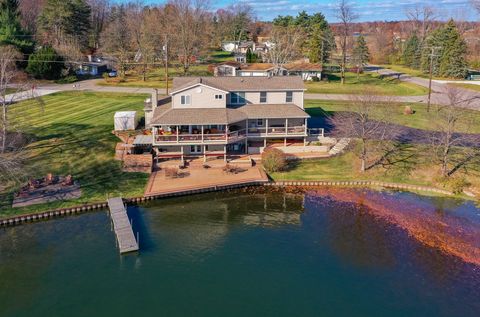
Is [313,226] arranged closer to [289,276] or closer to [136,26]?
[289,276]

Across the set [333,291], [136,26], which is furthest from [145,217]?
[136,26]

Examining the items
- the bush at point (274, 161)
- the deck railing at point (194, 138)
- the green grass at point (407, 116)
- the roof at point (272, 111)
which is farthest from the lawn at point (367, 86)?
the deck railing at point (194, 138)

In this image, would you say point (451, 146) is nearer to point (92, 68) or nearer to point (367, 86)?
point (367, 86)

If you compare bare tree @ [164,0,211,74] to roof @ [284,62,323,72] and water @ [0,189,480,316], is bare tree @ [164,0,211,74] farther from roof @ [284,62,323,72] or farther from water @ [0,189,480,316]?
water @ [0,189,480,316]

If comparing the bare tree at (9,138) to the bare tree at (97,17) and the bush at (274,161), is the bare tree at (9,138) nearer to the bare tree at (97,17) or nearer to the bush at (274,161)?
the bush at (274,161)

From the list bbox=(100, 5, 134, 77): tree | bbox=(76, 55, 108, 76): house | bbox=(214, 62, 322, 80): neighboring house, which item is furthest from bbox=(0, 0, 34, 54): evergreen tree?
bbox=(214, 62, 322, 80): neighboring house

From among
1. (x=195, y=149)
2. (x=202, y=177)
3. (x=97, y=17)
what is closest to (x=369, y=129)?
(x=202, y=177)

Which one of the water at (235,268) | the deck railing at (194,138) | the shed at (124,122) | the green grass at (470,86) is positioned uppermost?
the green grass at (470,86)
